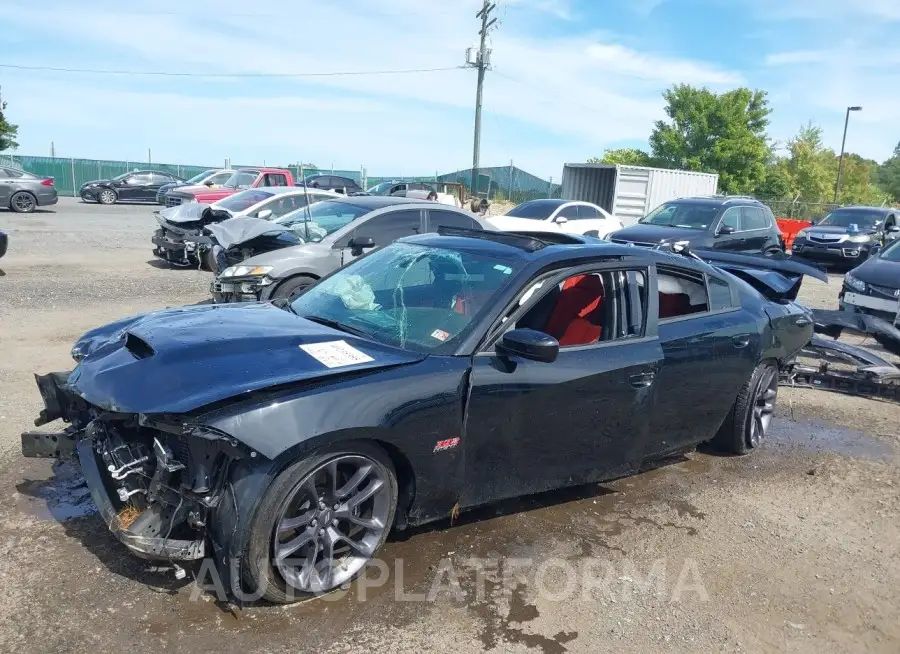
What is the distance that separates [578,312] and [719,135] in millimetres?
41747

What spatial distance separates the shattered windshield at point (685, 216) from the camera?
47.4 ft

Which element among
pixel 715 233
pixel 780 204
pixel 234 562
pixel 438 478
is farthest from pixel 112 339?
pixel 780 204

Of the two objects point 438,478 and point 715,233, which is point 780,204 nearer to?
point 715,233

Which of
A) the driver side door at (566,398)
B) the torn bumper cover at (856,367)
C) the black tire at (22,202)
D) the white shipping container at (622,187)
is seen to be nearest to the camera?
the driver side door at (566,398)

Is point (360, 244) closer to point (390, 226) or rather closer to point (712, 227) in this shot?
point (390, 226)

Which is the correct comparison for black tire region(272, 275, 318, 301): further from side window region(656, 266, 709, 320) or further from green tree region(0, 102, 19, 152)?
green tree region(0, 102, 19, 152)

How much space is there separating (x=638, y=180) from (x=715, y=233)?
10210mm

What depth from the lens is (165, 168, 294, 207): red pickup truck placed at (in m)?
20.5

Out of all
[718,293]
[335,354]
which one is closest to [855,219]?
[718,293]

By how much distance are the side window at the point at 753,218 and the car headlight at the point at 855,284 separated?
195 inches

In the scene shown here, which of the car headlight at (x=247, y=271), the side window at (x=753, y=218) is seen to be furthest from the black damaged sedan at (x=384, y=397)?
the side window at (x=753, y=218)

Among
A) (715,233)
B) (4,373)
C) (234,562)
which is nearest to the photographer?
(234,562)

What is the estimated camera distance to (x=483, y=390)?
11.8ft

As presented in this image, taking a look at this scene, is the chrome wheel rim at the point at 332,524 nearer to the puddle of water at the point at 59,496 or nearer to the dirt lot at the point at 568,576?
the dirt lot at the point at 568,576
